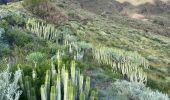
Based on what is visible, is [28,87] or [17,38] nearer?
[28,87]

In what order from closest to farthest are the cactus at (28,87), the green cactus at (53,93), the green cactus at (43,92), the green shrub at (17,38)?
the green cactus at (53,93) < the green cactus at (43,92) < the cactus at (28,87) < the green shrub at (17,38)

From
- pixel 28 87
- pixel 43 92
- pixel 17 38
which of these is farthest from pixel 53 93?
pixel 17 38

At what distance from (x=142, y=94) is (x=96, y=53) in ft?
19.0

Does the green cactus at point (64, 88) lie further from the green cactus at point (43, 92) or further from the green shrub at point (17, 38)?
the green shrub at point (17, 38)

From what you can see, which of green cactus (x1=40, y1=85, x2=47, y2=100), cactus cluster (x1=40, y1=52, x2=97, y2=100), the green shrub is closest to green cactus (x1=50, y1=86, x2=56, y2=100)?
cactus cluster (x1=40, y1=52, x2=97, y2=100)

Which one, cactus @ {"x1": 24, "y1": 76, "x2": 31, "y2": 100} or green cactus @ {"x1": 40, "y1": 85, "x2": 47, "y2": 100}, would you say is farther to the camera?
cactus @ {"x1": 24, "y1": 76, "x2": 31, "y2": 100}

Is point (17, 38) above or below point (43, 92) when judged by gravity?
below

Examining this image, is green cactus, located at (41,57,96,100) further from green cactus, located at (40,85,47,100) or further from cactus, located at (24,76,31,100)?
cactus, located at (24,76,31,100)

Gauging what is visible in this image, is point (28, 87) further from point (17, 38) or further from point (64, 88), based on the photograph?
point (17, 38)

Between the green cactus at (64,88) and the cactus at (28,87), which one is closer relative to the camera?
the green cactus at (64,88)

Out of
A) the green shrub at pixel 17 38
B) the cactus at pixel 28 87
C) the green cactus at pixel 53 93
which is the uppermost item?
the green cactus at pixel 53 93

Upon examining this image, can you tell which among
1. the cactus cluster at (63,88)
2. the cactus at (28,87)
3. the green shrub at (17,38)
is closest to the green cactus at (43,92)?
the cactus cluster at (63,88)

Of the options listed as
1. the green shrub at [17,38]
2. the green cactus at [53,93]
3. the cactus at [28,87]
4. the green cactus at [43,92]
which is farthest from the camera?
the green shrub at [17,38]

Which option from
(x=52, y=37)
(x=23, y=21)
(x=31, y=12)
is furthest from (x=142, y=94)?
(x=31, y=12)
